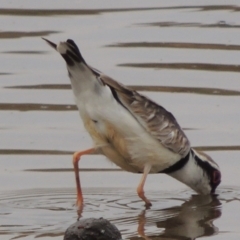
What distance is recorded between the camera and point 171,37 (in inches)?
502

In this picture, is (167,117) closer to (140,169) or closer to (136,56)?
(140,169)

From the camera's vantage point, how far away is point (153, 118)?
358 inches

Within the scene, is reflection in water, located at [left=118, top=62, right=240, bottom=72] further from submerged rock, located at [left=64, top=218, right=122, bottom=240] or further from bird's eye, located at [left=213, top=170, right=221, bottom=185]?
submerged rock, located at [left=64, top=218, right=122, bottom=240]

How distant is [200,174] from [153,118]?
2.32 feet

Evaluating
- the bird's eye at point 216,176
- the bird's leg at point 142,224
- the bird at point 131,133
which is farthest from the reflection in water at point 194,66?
the bird's leg at point 142,224

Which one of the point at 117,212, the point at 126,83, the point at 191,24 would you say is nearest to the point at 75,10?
the point at 191,24

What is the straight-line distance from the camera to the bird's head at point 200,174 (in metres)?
9.31

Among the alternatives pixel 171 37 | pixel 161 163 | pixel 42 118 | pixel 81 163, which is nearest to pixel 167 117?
pixel 161 163

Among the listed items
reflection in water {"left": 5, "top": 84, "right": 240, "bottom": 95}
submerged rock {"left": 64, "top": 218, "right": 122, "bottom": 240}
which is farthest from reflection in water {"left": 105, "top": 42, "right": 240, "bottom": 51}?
submerged rock {"left": 64, "top": 218, "right": 122, "bottom": 240}

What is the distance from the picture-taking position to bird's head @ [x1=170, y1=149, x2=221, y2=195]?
931cm

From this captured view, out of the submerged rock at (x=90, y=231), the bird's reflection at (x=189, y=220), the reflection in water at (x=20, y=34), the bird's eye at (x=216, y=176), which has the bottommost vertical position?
the bird's reflection at (x=189, y=220)

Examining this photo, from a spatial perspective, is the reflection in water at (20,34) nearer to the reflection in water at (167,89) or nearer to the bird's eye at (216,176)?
the reflection in water at (167,89)

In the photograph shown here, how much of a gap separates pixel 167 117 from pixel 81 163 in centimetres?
98

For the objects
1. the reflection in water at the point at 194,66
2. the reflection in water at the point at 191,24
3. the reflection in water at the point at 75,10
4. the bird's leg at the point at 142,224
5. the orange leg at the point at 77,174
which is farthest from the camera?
the reflection in water at the point at 75,10
